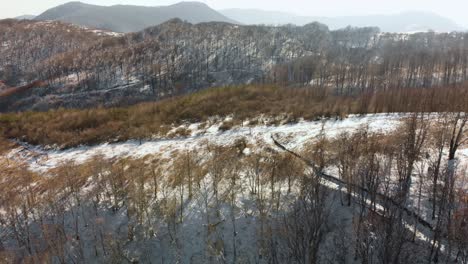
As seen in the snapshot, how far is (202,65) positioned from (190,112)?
9216cm

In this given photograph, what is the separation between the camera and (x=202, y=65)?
12750 centimetres

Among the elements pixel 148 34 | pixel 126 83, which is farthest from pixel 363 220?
pixel 148 34

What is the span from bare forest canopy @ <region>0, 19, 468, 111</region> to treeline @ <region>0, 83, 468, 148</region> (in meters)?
37.4

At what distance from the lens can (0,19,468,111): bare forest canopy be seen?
327 ft

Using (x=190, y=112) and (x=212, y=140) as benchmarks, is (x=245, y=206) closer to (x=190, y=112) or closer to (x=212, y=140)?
(x=212, y=140)

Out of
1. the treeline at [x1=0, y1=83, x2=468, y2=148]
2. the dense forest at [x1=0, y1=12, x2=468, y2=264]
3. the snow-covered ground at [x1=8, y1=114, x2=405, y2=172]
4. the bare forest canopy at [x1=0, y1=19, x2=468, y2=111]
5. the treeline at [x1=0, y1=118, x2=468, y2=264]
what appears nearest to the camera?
the treeline at [x1=0, y1=118, x2=468, y2=264]

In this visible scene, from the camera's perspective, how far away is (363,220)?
50.6 feet

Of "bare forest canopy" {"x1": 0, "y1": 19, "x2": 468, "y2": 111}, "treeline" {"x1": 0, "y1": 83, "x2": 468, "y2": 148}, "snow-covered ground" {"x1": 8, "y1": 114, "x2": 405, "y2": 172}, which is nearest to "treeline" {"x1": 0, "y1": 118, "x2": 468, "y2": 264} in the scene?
"snow-covered ground" {"x1": 8, "y1": 114, "x2": 405, "y2": 172}

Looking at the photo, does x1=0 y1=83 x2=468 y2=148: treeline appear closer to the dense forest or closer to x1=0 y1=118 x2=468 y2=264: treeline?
the dense forest

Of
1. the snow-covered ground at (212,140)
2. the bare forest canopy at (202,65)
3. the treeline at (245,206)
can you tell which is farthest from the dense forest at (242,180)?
the bare forest canopy at (202,65)

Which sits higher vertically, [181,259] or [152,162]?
[152,162]

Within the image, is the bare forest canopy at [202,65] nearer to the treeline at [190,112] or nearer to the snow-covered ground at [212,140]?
the treeline at [190,112]

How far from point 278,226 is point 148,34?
176m

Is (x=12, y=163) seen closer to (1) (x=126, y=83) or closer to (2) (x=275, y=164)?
(2) (x=275, y=164)
